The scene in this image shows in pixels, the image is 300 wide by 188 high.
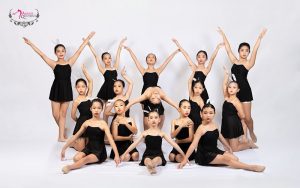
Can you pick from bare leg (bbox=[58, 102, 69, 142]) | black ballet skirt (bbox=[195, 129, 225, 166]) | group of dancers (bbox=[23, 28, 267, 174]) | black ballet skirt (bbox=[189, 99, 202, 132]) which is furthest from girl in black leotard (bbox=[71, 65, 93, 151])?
black ballet skirt (bbox=[195, 129, 225, 166])

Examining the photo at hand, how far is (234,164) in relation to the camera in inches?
219

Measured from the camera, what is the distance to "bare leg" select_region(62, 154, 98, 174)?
5523mm

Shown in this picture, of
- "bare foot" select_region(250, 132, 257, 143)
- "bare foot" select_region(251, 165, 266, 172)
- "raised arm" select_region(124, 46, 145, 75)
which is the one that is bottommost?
"bare foot" select_region(251, 165, 266, 172)

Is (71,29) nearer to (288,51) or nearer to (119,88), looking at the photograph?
(119,88)

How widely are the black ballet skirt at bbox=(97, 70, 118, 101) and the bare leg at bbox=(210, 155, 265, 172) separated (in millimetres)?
2197

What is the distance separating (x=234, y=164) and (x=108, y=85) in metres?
2.49

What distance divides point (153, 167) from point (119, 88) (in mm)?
1540

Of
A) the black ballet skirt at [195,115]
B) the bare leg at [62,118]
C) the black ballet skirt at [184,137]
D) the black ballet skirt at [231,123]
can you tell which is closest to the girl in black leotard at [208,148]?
the black ballet skirt at [184,137]

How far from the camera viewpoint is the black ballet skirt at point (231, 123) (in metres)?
6.59

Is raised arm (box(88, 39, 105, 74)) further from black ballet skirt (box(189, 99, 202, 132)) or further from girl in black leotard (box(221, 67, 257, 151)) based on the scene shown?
girl in black leotard (box(221, 67, 257, 151))

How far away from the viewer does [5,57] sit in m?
8.01

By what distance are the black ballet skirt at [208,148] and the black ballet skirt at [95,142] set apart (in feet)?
3.91

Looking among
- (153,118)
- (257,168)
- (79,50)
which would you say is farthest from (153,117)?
(79,50)

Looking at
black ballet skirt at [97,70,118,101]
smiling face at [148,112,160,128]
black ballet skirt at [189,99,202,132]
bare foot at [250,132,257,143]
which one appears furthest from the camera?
black ballet skirt at [97,70,118,101]
